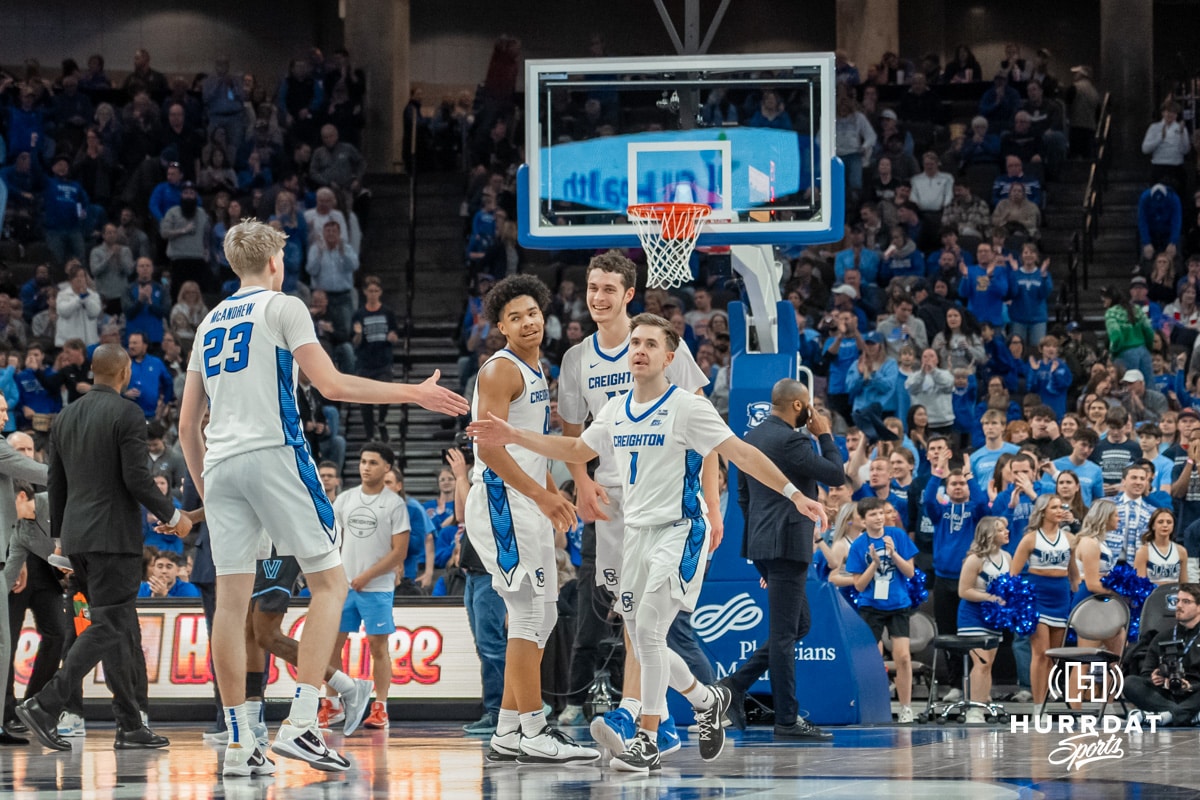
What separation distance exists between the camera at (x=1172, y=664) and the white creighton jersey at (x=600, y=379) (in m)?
4.65

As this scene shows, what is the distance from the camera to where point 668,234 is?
11078mm

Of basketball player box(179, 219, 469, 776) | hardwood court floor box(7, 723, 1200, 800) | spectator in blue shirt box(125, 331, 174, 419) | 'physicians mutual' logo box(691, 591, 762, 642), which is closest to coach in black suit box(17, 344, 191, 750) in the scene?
hardwood court floor box(7, 723, 1200, 800)

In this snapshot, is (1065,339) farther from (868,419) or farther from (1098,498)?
(1098,498)

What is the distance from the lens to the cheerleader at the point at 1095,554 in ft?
42.9

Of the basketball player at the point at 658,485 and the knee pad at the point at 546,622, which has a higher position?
the basketball player at the point at 658,485

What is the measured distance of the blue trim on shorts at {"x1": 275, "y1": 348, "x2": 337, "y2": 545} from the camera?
749 centimetres

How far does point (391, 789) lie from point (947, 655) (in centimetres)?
825

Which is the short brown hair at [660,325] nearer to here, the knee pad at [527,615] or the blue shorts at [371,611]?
the knee pad at [527,615]

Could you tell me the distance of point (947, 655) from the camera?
47.3 ft

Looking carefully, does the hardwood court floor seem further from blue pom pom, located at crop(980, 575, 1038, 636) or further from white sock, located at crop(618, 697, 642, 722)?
blue pom pom, located at crop(980, 575, 1038, 636)

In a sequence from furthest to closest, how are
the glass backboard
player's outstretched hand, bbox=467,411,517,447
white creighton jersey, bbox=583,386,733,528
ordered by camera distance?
the glass backboard, white creighton jersey, bbox=583,386,733,528, player's outstretched hand, bbox=467,411,517,447

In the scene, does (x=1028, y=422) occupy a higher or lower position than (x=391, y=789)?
higher

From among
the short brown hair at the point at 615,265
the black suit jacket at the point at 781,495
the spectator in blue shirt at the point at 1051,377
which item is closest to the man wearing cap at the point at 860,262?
the spectator in blue shirt at the point at 1051,377

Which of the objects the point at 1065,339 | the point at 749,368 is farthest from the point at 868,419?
the point at 749,368
